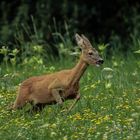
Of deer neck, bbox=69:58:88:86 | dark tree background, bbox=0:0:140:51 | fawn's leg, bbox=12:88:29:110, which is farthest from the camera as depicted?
dark tree background, bbox=0:0:140:51

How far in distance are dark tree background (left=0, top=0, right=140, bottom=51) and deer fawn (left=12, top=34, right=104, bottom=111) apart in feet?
28.1

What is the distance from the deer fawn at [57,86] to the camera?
420 inches

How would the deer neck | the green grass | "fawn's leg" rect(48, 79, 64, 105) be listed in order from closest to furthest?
the green grass, "fawn's leg" rect(48, 79, 64, 105), the deer neck

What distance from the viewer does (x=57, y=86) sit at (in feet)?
35.1

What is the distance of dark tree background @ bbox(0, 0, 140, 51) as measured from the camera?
20219mm

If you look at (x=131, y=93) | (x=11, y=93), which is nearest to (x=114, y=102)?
(x=131, y=93)

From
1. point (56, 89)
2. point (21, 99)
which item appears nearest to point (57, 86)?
point (56, 89)

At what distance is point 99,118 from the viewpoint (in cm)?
991

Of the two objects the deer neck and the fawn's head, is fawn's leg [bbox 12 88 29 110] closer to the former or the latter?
the deer neck

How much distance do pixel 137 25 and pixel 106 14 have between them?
1956 mm

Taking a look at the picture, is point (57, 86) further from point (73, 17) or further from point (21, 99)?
point (73, 17)

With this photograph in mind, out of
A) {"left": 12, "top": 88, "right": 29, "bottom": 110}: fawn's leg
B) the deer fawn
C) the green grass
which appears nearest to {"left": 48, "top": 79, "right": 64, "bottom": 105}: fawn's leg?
the deer fawn

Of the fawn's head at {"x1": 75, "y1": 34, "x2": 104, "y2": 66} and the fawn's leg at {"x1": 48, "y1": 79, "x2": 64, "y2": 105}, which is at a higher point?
the fawn's head at {"x1": 75, "y1": 34, "x2": 104, "y2": 66}

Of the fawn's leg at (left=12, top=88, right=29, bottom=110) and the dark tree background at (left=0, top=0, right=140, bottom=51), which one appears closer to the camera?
the fawn's leg at (left=12, top=88, right=29, bottom=110)
